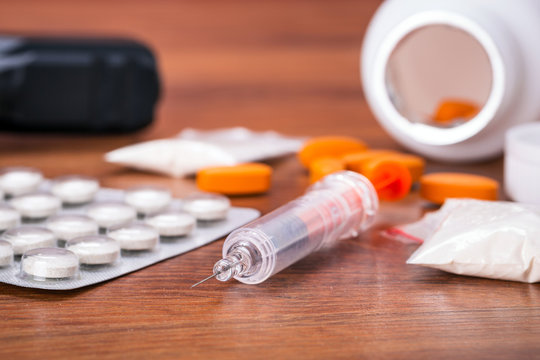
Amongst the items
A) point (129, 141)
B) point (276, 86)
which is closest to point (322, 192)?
point (129, 141)

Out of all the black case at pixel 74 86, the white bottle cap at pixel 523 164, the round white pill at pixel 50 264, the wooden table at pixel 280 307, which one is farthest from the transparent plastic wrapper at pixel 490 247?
the black case at pixel 74 86

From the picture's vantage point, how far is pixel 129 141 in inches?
39.9

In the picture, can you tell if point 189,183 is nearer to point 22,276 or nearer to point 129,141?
point 129,141

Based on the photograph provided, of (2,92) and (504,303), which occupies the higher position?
(2,92)

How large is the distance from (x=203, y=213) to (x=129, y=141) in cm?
38

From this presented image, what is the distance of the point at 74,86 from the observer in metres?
0.99

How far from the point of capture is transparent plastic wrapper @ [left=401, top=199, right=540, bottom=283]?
1.77 ft

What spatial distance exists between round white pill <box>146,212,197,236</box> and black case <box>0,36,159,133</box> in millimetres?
406

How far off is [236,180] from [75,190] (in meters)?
0.16

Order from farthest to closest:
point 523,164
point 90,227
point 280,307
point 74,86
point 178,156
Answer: point 74,86, point 178,156, point 523,164, point 90,227, point 280,307

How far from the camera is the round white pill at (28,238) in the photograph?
0.56 meters

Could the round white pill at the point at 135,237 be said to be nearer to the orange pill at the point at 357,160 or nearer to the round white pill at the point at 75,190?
the round white pill at the point at 75,190

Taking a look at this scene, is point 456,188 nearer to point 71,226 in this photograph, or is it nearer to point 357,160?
point 357,160

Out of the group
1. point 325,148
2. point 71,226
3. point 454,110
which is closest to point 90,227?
point 71,226
